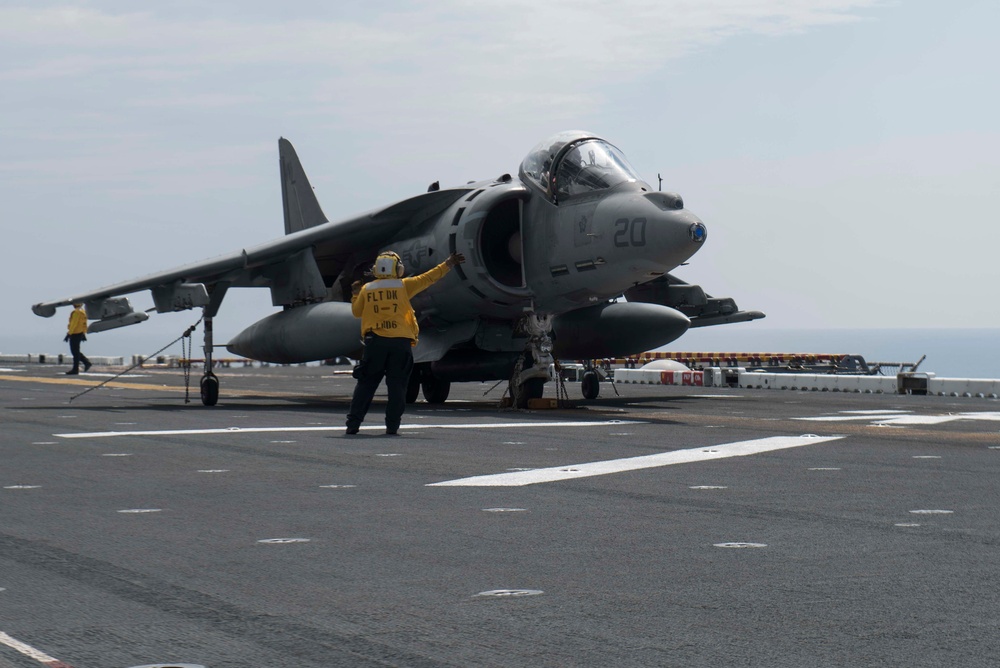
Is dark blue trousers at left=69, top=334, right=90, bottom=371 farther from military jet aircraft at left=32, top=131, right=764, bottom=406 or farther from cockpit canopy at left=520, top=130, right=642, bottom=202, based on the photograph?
cockpit canopy at left=520, top=130, right=642, bottom=202

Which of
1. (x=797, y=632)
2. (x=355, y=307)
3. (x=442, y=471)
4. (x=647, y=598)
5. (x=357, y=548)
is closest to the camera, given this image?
(x=797, y=632)

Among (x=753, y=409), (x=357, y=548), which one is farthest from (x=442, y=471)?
(x=753, y=409)

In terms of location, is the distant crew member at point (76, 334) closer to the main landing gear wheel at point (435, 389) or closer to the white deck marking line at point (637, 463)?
the main landing gear wheel at point (435, 389)

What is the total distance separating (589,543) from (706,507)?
5.14 ft

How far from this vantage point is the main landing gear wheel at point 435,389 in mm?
21703

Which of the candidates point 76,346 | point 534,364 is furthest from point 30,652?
point 76,346

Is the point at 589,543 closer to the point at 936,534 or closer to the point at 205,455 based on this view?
the point at 936,534

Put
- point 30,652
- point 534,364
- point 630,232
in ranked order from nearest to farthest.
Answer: point 30,652 < point 630,232 < point 534,364

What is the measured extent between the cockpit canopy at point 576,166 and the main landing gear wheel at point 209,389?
6.32 meters

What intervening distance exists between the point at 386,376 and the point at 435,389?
301 inches

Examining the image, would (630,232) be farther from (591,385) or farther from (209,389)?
(209,389)

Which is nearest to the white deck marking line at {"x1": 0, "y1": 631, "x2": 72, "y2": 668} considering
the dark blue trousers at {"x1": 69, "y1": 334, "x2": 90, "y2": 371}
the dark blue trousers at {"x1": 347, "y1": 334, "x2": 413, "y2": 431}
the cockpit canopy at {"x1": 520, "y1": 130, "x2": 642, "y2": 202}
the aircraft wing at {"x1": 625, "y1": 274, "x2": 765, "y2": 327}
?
the dark blue trousers at {"x1": 347, "y1": 334, "x2": 413, "y2": 431}

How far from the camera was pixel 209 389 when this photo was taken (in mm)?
21125

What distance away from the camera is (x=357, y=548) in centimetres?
645
